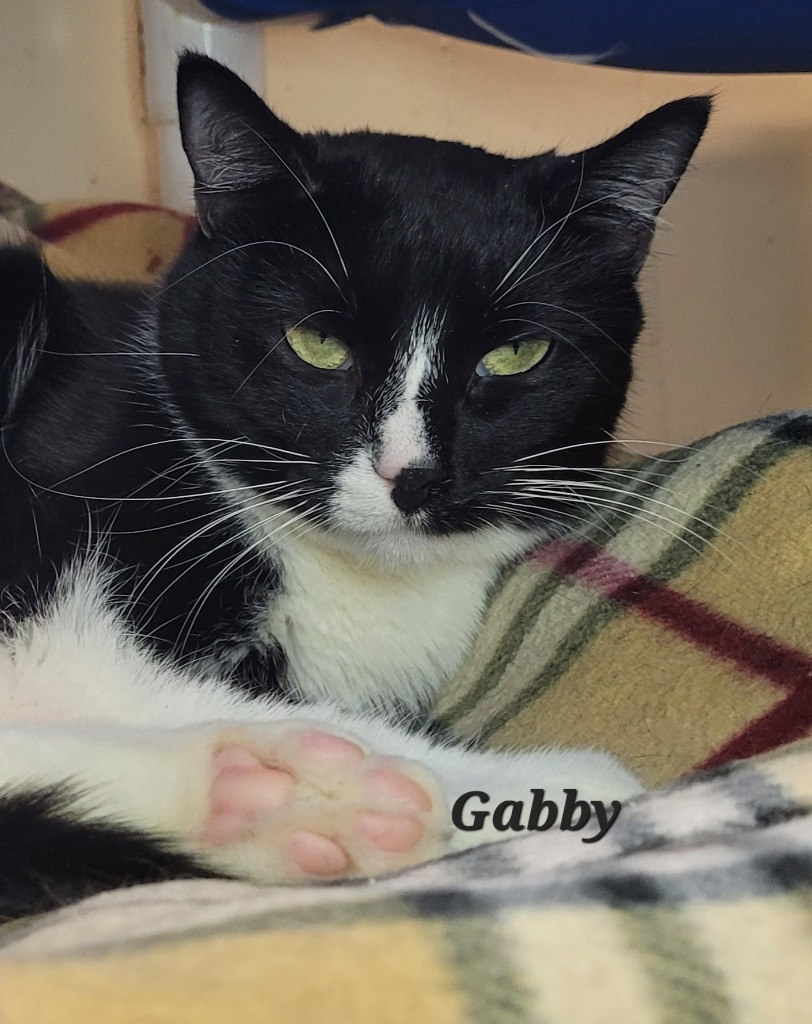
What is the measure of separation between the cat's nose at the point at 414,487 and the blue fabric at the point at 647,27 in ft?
2.00

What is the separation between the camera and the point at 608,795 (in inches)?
26.5

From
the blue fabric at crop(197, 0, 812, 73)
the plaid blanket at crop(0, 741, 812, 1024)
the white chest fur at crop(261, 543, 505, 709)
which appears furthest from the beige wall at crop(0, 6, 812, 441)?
the plaid blanket at crop(0, 741, 812, 1024)

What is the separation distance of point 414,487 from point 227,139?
14.4 inches

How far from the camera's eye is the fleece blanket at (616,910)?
14.6 inches

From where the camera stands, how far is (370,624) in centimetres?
92

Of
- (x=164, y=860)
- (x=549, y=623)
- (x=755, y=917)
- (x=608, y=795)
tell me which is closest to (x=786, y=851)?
(x=755, y=917)

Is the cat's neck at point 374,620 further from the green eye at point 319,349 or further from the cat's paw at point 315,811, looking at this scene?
the cat's paw at point 315,811

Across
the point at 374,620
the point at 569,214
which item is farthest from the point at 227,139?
the point at 374,620

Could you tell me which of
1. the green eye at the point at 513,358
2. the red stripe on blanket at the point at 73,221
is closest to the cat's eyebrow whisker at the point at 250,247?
the green eye at the point at 513,358

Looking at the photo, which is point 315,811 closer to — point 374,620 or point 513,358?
point 374,620

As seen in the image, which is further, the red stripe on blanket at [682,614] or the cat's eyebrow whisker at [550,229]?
the cat's eyebrow whisker at [550,229]

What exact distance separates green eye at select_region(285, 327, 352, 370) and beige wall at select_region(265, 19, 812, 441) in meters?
0.59

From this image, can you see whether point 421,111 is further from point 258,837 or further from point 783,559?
point 258,837

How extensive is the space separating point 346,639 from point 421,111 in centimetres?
108
